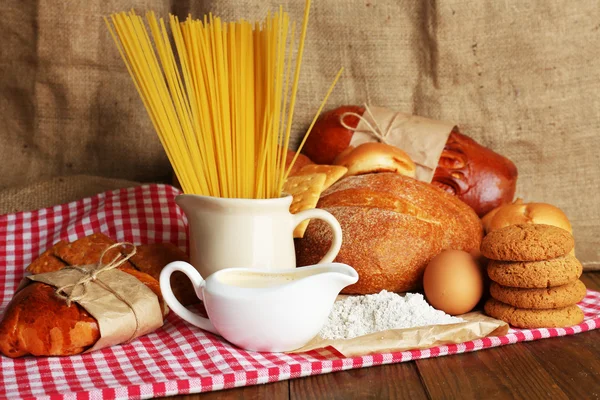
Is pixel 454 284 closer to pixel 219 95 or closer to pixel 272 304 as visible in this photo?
pixel 272 304

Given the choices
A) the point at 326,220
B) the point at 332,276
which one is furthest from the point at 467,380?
the point at 326,220

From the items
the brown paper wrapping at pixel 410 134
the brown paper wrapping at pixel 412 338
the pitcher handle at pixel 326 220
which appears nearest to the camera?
the brown paper wrapping at pixel 412 338

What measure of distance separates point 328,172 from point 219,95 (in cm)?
40


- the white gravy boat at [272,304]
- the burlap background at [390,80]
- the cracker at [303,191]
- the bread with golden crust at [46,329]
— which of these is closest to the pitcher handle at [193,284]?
the white gravy boat at [272,304]

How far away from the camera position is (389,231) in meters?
1.22

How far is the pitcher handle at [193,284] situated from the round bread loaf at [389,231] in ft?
1.05

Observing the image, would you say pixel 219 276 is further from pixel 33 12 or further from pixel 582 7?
pixel 582 7

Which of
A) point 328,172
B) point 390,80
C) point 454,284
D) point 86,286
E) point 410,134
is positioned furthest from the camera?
point 390,80

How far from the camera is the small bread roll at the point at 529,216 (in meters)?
1.31

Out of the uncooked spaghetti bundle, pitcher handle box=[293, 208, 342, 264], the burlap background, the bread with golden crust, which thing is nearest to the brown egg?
pitcher handle box=[293, 208, 342, 264]

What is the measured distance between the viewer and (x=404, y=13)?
5.69ft

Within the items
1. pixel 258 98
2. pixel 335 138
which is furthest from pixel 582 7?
pixel 258 98

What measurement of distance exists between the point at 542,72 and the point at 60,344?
1.32 metres

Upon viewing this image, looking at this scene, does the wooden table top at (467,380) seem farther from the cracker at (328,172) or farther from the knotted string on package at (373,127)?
the knotted string on package at (373,127)
